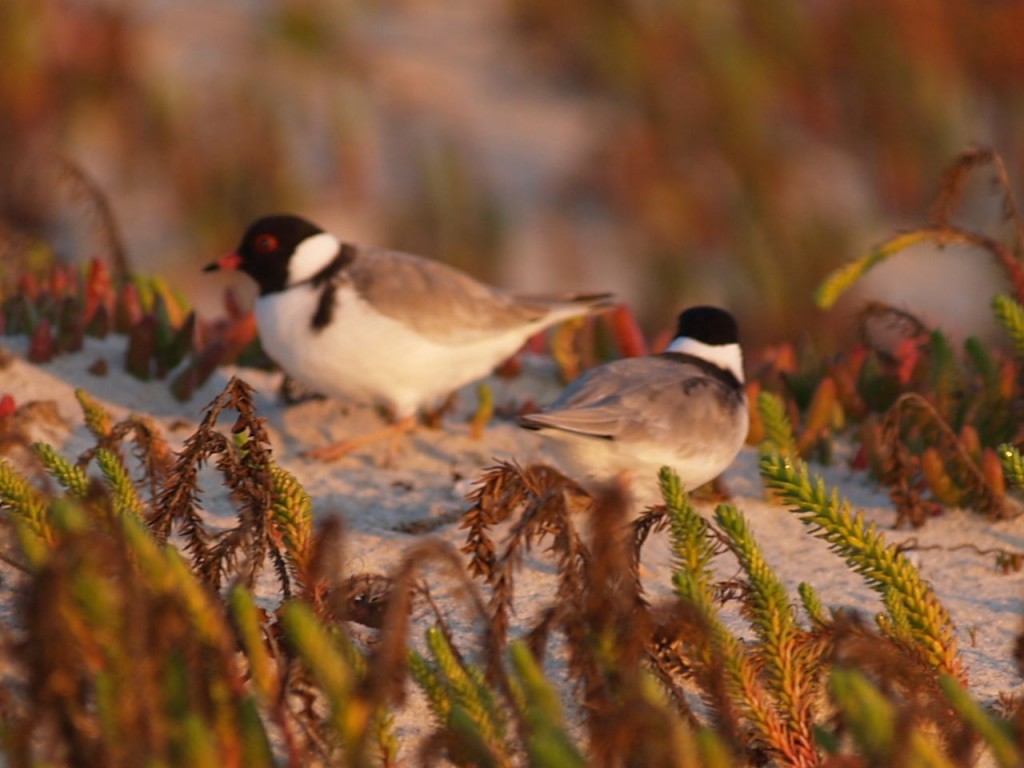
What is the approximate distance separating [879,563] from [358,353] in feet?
8.78

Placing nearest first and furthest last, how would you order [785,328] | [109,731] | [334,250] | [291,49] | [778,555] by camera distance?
1. [109,731]
2. [778,555]
3. [334,250]
4. [785,328]
5. [291,49]

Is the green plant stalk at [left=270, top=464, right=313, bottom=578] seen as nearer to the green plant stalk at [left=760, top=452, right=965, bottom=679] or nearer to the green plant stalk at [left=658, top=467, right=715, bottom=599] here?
the green plant stalk at [left=658, top=467, right=715, bottom=599]

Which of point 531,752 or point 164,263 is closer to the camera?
point 531,752

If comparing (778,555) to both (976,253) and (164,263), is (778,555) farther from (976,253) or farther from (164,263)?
(976,253)

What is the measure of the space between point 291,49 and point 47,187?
9.42 ft

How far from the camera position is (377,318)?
5.37 m

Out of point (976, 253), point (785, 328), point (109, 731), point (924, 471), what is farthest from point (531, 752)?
point (976, 253)

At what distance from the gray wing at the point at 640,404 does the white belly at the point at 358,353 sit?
1.09 metres

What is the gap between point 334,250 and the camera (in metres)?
5.61

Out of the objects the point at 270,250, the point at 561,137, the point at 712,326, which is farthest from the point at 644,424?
the point at 561,137

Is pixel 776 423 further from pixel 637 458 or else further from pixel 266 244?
pixel 266 244

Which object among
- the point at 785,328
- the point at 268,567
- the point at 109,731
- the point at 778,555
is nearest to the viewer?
the point at 109,731

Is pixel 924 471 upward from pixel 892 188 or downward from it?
upward

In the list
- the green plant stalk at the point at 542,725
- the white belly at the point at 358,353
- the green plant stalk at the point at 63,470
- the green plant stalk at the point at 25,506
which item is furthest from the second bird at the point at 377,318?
the green plant stalk at the point at 542,725
